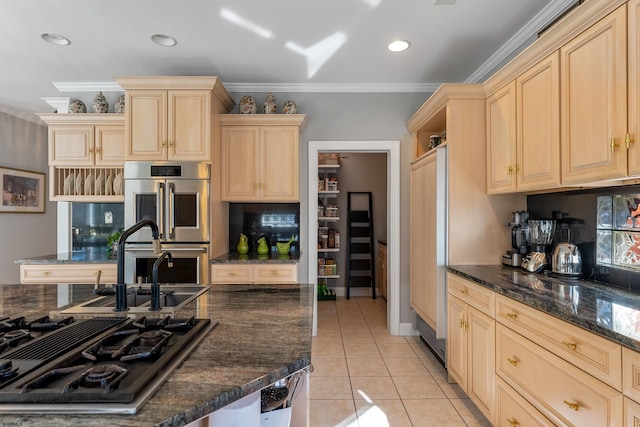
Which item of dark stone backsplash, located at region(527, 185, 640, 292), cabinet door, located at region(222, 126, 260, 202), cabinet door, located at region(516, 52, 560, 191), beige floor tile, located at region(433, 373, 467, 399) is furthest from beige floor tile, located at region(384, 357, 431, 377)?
cabinet door, located at region(222, 126, 260, 202)

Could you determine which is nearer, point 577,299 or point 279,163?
point 577,299

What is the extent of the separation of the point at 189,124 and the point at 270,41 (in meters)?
1.02

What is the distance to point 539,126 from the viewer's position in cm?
200

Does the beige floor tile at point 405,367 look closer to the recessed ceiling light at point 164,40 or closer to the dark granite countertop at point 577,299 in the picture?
the dark granite countertop at point 577,299

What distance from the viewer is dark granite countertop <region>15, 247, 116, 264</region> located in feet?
10.0

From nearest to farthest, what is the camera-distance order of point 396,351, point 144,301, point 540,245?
point 144,301 → point 540,245 → point 396,351

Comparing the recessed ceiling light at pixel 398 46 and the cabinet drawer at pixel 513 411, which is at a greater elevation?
the recessed ceiling light at pixel 398 46

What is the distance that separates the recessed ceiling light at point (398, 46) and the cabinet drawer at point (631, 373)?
8.12 ft

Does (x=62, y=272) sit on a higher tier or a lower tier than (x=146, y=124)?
lower

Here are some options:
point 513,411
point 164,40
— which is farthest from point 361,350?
point 164,40

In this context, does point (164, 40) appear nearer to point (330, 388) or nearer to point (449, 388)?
point (330, 388)

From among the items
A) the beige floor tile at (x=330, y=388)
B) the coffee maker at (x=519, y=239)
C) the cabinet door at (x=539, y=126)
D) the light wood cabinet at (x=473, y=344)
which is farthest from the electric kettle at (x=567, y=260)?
the beige floor tile at (x=330, y=388)

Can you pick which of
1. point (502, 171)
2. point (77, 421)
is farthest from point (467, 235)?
point (77, 421)

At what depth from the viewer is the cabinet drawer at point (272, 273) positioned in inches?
121
